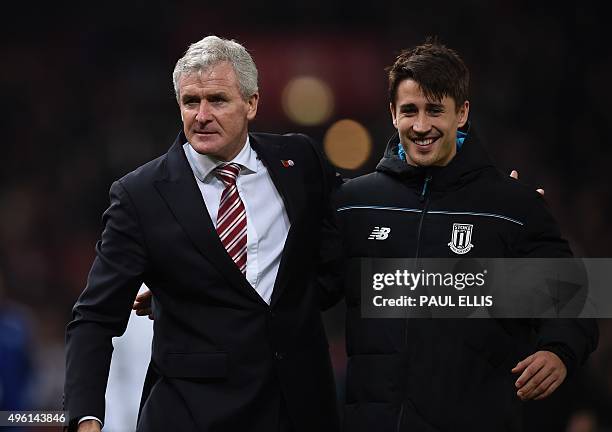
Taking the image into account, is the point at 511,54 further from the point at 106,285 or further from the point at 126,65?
the point at 106,285

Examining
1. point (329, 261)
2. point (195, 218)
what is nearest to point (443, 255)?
point (329, 261)

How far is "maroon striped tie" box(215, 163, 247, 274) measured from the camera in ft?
12.3

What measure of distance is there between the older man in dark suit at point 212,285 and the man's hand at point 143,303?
0.33 metres

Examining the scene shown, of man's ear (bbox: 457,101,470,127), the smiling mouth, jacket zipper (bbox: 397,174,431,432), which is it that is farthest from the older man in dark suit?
man's ear (bbox: 457,101,470,127)

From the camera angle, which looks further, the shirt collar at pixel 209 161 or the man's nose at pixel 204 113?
the shirt collar at pixel 209 161

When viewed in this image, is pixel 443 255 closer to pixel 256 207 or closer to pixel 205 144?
pixel 256 207

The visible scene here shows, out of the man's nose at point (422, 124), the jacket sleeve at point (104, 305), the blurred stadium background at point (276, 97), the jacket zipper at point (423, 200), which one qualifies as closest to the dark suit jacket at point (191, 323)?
the jacket sleeve at point (104, 305)

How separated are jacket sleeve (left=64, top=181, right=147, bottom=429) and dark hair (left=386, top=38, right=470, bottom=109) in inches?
38.1

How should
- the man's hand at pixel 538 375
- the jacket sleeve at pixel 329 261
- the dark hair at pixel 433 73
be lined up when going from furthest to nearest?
1. the jacket sleeve at pixel 329 261
2. the dark hair at pixel 433 73
3. the man's hand at pixel 538 375

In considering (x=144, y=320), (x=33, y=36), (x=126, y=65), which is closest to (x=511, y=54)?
(x=126, y=65)

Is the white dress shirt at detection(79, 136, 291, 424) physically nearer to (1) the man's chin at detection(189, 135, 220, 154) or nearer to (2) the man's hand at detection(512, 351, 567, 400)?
(1) the man's chin at detection(189, 135, 220, 154)

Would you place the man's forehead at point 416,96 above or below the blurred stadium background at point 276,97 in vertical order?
above

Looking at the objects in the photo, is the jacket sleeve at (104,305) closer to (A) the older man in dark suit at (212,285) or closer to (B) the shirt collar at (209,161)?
(A) the older man in dark suit at (212,285)

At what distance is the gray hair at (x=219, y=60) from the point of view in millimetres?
3758
